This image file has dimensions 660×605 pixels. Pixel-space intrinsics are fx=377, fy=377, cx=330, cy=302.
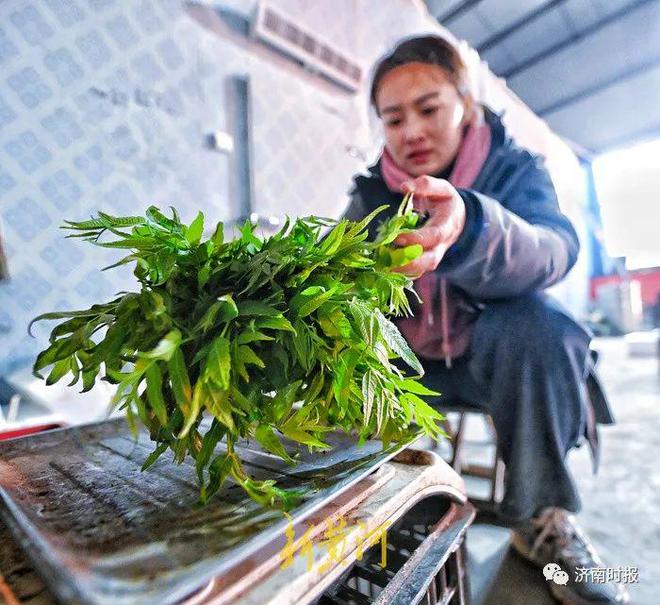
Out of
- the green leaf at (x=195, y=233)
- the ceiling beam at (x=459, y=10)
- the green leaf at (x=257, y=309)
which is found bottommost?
the green leaf at (x=257, y=309)

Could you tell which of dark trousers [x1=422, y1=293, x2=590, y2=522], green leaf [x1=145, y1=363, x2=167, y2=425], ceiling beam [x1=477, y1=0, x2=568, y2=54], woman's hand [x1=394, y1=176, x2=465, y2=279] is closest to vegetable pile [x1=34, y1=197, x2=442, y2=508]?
green leaf [x1=145, y1=363, x2=167, y2=425]

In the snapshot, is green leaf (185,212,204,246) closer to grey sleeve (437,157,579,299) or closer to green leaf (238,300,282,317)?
green leaf (238,300,282,317)

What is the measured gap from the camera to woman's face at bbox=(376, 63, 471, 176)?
79cm

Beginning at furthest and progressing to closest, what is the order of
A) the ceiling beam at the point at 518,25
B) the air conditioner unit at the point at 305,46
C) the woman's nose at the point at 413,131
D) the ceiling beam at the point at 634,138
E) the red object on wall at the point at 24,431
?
the air conditioner unit at the point at 305,46 → the ceiling beam at the point at 634,138 → the ceiling beam at the point at 518,25 → the woman's nose at the point at 413,131 → the red object on wall at the point at 24,431

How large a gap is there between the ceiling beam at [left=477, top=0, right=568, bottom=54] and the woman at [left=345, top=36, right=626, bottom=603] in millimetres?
168

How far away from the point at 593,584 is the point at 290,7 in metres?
2.16

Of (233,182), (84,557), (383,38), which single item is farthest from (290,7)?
(84,557)

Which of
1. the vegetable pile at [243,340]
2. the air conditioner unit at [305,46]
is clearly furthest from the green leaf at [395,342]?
the air conditioner unit at [305,46]

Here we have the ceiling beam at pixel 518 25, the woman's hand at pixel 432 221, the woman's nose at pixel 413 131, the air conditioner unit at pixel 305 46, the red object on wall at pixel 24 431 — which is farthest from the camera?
the air conditioner unit at pixel 305 46

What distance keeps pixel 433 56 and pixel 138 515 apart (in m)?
0.94

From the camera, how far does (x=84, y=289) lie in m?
1.18

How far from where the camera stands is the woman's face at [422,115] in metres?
0.79

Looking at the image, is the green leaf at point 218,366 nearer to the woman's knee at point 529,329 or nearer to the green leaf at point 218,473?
the green leaf at point 218,473

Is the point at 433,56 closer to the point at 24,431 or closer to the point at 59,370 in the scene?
the point at 59,370
